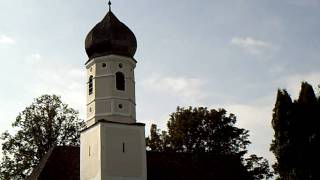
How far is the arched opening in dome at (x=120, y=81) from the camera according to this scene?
3196cm

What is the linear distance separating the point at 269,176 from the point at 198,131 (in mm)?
5902

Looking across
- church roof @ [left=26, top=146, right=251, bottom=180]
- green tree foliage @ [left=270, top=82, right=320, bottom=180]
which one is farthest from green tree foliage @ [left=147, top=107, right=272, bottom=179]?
green tree foliage @ [left=270, top=82, right=320, bottom=180]

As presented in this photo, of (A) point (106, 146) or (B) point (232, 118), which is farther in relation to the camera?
(B) point (232, 118)

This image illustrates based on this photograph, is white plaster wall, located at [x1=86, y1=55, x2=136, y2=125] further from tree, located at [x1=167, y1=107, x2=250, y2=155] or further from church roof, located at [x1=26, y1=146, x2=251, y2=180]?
tree, located at [x1=167, y1=107, x2=250, y2=155]

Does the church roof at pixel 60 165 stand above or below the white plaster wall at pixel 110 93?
below

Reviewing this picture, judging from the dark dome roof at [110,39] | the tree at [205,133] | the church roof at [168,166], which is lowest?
the church roof at [168,166]

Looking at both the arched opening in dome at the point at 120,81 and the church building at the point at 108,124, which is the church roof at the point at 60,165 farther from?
the arched opening in dome at the point at 120,81

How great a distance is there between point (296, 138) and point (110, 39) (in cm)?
1064

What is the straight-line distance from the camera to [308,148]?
30891 millimetres

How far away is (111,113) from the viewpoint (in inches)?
1231

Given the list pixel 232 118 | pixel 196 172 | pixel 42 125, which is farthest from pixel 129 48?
pixel 232 118

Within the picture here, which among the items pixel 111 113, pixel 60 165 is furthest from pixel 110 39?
pixel 60 165

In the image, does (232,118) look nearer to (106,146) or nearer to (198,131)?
(198,131)

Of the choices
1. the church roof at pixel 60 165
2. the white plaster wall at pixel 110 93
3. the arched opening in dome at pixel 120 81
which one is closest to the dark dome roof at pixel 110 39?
the white plaster wall at pixel 110 93
